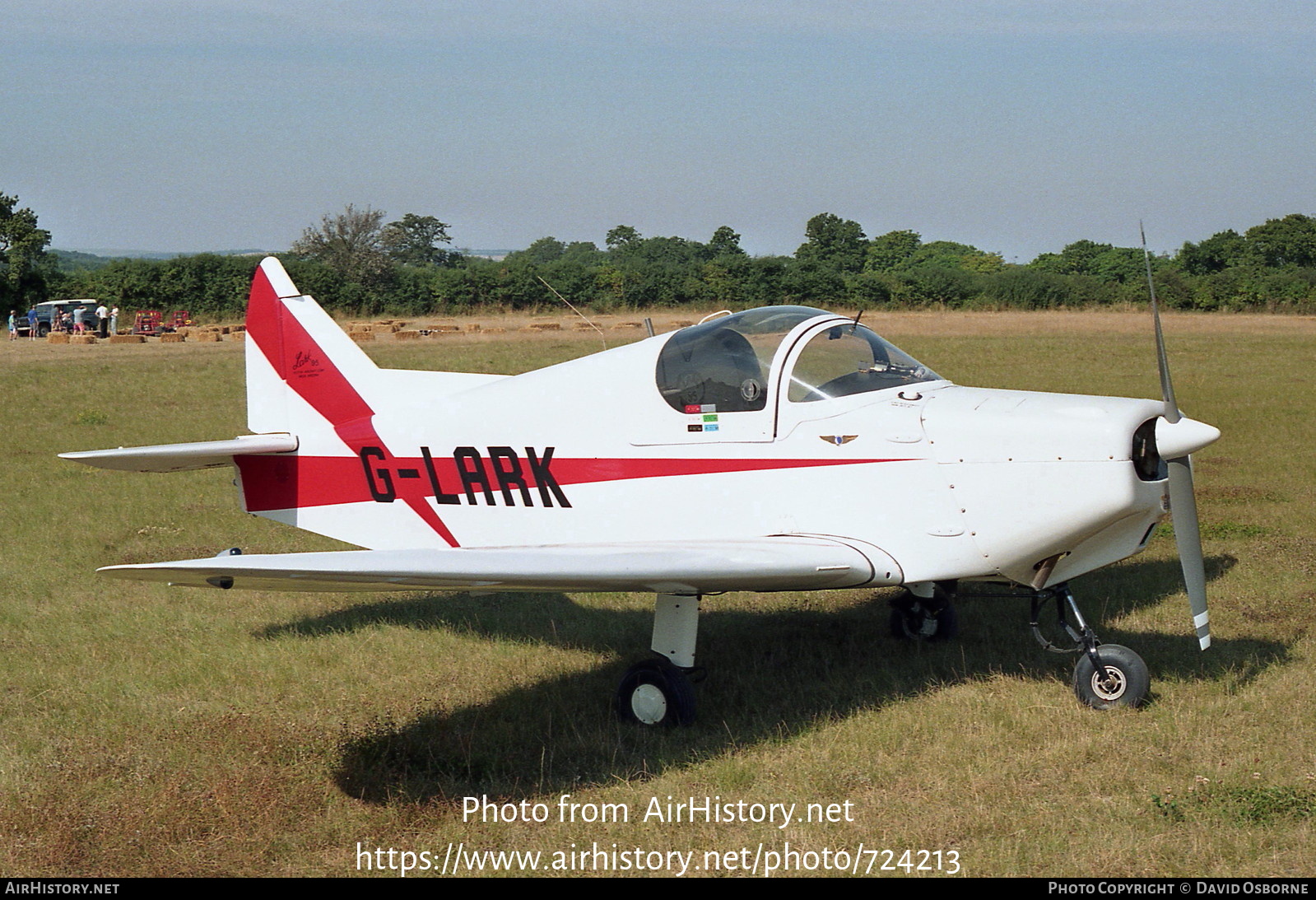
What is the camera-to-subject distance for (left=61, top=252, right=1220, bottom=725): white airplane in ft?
18.4

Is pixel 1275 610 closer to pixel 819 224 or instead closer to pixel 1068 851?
pixel 1068 851

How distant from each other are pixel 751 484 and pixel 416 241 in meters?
77.6

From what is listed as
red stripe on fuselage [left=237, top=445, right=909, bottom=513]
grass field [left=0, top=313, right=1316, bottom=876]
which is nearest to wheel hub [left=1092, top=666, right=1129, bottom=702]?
grass field [left=0, top=313, right=1316, bottom=876]

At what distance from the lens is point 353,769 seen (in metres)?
5.53

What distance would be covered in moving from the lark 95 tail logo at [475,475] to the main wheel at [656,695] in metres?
1.17

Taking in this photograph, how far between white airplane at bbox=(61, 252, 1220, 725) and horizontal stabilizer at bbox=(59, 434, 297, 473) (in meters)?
0.03

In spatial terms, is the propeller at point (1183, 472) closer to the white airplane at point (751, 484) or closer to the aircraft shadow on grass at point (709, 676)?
the white airplane at point (751, 484)

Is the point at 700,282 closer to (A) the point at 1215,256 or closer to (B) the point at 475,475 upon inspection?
(A) the point at 1215,256

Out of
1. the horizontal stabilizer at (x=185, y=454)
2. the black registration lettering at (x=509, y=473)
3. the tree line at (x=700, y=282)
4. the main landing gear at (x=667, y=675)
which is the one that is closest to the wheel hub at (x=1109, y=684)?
the main landing gear at (x=667, y=675)

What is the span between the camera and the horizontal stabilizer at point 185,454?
732cm

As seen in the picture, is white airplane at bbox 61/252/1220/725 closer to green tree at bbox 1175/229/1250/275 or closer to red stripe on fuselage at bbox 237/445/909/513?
red stripe on fuselage at bbox 237/445/909/513

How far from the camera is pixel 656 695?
6.13 metres

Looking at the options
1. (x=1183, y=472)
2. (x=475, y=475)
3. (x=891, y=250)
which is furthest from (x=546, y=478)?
(x=891, y=250)

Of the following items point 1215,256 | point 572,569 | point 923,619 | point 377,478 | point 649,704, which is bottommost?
point 649,704
